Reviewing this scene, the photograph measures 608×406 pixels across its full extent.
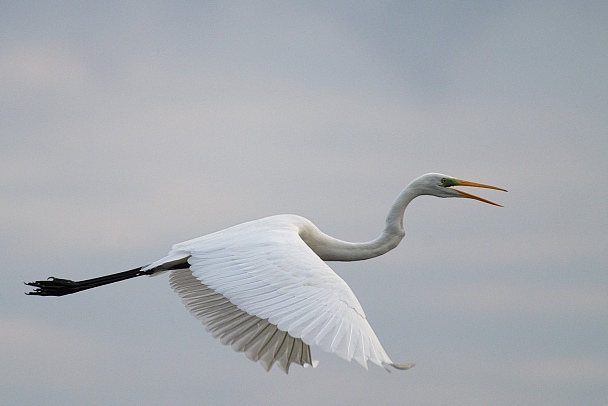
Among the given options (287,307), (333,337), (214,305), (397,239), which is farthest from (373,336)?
(397,239)

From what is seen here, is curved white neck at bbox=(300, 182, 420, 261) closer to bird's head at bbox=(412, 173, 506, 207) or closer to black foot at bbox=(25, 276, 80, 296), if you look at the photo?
bird's head at bbox=(412, 173, 506, 207)

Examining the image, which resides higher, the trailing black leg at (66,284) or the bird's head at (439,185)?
the bird's head at (439,185)

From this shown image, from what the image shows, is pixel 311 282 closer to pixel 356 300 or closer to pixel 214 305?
pixel 356 300

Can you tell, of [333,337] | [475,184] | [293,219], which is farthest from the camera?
[475,184]

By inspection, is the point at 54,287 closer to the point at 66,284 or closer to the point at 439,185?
the point at 66,284

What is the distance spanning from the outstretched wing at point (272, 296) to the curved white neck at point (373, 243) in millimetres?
566

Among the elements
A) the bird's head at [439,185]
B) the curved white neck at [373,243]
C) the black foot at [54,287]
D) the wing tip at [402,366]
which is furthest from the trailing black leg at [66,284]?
the wing tip at [402,366]

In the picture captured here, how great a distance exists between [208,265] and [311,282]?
52.7 inches

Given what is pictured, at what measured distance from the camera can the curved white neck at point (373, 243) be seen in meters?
9.47

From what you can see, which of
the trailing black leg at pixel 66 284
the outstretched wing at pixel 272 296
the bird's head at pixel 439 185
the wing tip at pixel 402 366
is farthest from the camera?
the bird's head at pixel 439 185

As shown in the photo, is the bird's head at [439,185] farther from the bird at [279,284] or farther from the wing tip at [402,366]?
the wing tip at [402,366]

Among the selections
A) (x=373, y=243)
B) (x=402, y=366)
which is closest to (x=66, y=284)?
(x=373, y=243)

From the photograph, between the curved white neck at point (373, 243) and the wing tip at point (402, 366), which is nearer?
the wing tip at point (402, 366)

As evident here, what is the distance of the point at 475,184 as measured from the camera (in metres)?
10.0
